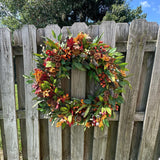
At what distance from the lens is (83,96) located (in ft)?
4.42

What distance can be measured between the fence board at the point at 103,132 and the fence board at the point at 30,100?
2.43 ft

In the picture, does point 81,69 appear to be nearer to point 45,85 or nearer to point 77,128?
point 45,85

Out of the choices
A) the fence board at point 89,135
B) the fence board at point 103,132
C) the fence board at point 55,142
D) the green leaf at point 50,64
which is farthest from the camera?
the fence board at point 55,142

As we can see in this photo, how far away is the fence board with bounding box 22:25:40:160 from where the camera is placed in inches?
50.4

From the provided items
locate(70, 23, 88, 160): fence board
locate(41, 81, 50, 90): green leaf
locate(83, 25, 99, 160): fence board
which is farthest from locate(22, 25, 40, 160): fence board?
locate(83, 25, 99, 160): fence board

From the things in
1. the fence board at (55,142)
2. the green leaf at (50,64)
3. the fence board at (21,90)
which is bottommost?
the fence board at (55,142)

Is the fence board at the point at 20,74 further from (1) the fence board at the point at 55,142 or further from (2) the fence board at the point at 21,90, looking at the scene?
(1) the fence board at the point at 55,142

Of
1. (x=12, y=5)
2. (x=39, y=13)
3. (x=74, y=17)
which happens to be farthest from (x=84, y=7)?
(x=12, y=5)

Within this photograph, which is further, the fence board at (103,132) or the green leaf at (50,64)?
the fence board at (103,132)

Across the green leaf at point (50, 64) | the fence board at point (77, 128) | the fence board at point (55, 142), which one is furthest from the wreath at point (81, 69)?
the fence board at point (55, 142)

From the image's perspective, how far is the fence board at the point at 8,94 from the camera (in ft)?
4.27

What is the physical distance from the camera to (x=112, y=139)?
158cm

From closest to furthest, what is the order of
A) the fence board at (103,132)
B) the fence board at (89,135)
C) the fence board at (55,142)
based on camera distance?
the fence board at (103,132)
the fence board at (89,135)
the fence board at (55,142)

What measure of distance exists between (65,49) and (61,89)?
44 cm
